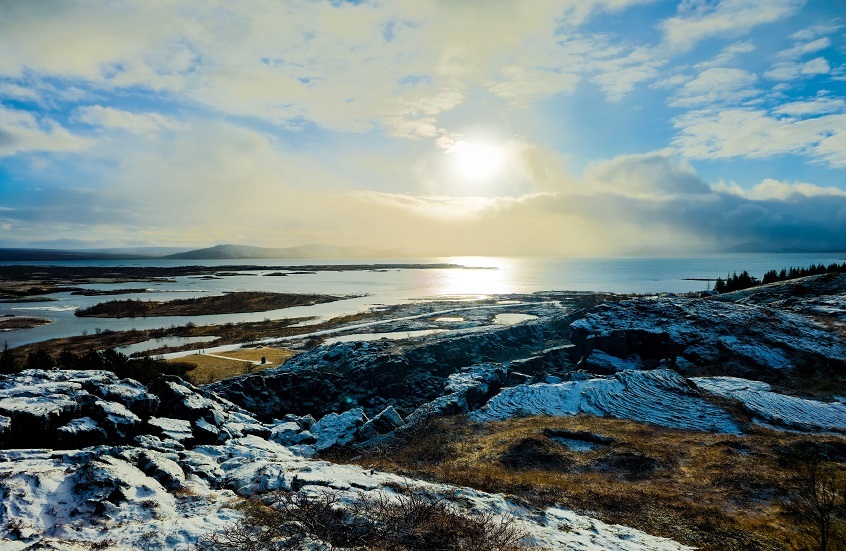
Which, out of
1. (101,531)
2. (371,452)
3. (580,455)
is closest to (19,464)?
(101,531)

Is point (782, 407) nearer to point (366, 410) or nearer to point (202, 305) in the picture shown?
point (366, 410)

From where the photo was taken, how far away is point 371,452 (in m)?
21.4

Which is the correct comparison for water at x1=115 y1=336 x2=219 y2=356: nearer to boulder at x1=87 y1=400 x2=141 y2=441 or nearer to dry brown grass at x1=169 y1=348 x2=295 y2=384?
dry brown grass at x1=169 y1=348 x2=295 y2=384

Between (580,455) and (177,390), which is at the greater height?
(177,390)

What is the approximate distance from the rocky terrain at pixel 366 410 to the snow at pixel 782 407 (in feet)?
0.36

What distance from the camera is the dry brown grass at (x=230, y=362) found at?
141 feet

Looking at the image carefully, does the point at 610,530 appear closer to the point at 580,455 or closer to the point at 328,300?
the point at 580,455

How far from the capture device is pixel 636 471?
60.6 ft

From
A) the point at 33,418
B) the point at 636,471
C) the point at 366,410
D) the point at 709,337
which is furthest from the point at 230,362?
the point at 709,337

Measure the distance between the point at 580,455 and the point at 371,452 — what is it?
34.8 feet

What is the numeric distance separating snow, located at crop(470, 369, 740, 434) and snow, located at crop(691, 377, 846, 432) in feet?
5.88

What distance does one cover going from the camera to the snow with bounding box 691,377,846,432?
891 inches

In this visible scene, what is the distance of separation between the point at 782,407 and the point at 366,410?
90.8 feet

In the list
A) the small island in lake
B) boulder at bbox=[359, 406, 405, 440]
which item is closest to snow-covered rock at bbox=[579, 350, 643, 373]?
boulder at bbox=[359, 406, 405, 440]
